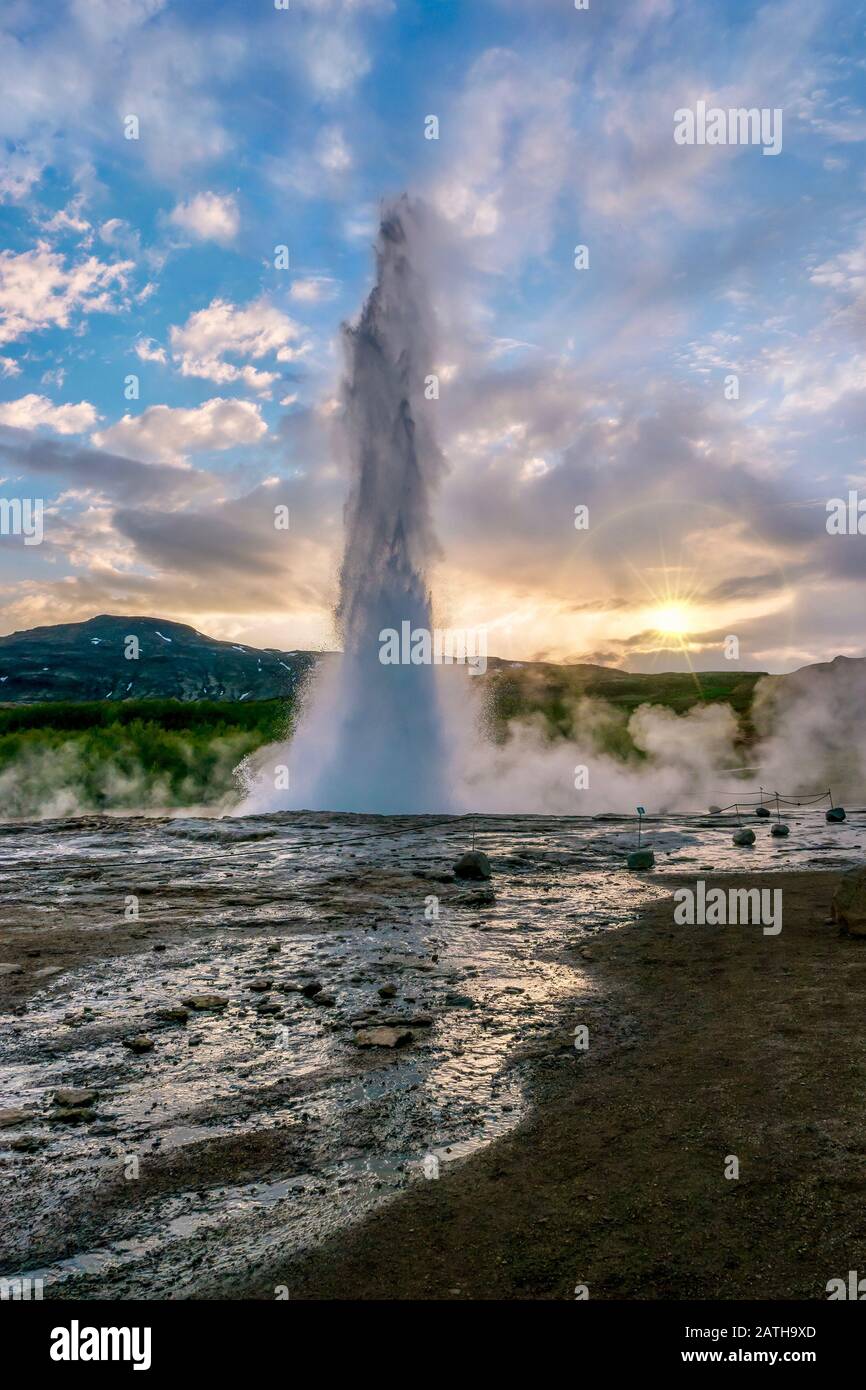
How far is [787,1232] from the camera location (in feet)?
11.2

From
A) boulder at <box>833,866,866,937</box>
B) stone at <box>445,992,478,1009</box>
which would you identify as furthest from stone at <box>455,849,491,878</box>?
stone at <box>445,992,478,1009</box>

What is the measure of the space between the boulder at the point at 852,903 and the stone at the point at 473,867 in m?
5.74

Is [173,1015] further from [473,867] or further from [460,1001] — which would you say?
[473,867]

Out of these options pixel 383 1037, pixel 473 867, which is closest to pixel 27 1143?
pixel 383 1037

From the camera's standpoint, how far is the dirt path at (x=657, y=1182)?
10.5 feet

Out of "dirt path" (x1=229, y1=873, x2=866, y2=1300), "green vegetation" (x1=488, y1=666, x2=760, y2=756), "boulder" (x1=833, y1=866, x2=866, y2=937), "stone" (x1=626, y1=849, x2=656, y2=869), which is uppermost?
"green vegetation" (x1=488, y1=666, x2=760, y2=756)

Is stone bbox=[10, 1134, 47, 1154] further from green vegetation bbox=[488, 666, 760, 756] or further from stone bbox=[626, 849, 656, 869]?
green vegetation bbox=[488, 666, 760, 756]

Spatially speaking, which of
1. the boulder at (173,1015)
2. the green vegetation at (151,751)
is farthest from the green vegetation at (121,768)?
the boulder at (173,1015)

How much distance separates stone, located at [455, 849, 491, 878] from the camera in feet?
43.7

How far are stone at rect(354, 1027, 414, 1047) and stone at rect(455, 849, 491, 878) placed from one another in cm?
730

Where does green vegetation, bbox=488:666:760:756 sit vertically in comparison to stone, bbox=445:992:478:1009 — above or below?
above

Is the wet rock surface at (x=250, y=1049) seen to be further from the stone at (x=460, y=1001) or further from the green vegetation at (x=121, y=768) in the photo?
the green vegetation at (x=121, y=768)

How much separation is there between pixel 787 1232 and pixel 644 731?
43.5 metres
